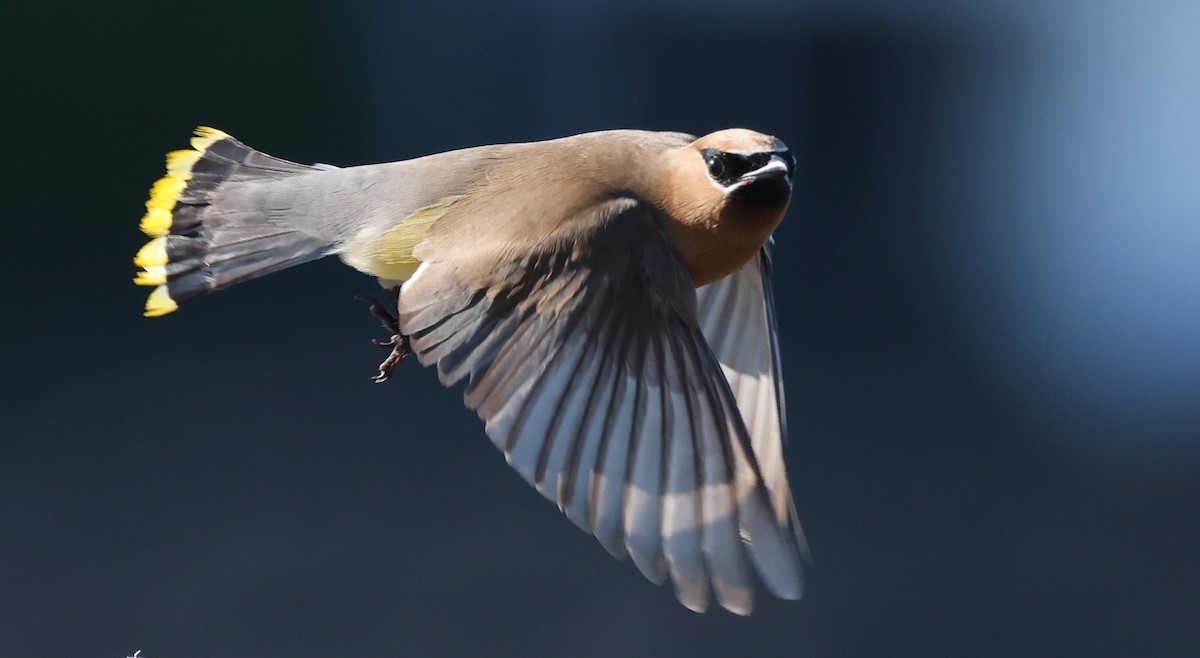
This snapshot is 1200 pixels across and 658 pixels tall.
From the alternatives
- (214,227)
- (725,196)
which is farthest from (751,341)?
(214,227)

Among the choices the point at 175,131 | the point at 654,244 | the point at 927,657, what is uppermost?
the point at 654,244

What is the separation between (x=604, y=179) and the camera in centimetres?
311

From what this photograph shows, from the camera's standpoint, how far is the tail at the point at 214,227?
11.0 ft

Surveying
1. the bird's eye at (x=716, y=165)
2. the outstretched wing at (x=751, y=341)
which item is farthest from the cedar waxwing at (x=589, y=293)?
the outstretched wing at (x=751, y=341)

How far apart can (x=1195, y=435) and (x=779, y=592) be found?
21.2 ft

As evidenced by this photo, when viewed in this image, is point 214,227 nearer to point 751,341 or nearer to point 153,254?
point 153,254

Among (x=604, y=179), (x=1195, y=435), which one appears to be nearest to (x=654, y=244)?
(x=604, y=179)

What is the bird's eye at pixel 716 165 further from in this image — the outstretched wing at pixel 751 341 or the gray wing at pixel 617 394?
the outstretched wing at pixel 751 341

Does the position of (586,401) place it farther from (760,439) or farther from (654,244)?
(760,439)

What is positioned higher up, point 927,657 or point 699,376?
point 699,376

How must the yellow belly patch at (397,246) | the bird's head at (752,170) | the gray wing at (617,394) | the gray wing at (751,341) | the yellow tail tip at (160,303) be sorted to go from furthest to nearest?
the gray wing at (751,341) → the yellow tail tip at (160,303) → the yellow belly patch at (397,246) → the bird's head at (752,170) → the gray wing at (617,394)

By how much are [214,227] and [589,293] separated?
3.59 ft

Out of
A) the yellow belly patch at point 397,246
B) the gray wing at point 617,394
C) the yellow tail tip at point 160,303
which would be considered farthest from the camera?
the yellow tail tip at point 160,303

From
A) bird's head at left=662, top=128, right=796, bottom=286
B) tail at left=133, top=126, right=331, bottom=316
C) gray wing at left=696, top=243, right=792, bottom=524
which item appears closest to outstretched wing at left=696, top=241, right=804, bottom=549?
gray wing at left=696, top=243, right=792, bottom=524
